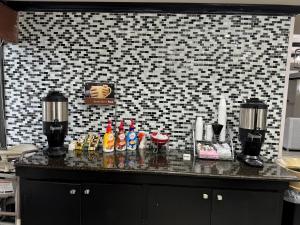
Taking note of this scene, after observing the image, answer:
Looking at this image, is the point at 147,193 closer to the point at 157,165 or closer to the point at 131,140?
the point at 157,165

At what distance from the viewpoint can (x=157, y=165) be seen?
1.72 metres

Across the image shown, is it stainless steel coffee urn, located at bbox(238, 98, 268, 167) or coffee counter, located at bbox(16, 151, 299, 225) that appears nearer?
coffee counter, located at bbox(16, 151, 299, 225)

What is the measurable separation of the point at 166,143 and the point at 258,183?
0.84 metres

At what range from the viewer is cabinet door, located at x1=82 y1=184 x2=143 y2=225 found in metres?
1.64

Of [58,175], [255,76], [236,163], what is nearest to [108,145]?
[58,175]

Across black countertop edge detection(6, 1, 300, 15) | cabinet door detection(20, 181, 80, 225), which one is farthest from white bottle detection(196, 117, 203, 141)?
cabinet door detection(20, 181, 80, 225)

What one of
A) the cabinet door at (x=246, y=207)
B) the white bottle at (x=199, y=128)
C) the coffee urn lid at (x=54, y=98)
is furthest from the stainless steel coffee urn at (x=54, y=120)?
the cabinet door at (x=246, y=207)

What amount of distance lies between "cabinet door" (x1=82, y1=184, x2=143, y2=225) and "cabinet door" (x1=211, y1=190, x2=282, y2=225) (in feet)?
1.83

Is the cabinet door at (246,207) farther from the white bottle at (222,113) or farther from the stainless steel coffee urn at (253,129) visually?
the white bottle at (222,113)

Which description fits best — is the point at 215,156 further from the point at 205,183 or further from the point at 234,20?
the point at 234,20

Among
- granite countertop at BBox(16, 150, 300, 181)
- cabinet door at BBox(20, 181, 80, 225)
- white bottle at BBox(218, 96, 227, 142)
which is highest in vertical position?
white bottle at BBox(218, 96, 227, 142)

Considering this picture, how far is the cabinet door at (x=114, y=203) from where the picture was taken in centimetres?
164

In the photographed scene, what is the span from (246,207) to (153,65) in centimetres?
141

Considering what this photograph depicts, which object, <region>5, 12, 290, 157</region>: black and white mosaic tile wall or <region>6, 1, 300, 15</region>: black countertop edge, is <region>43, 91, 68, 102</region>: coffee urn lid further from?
<region>6, 1, 300, 15</region>: black countertop edge
